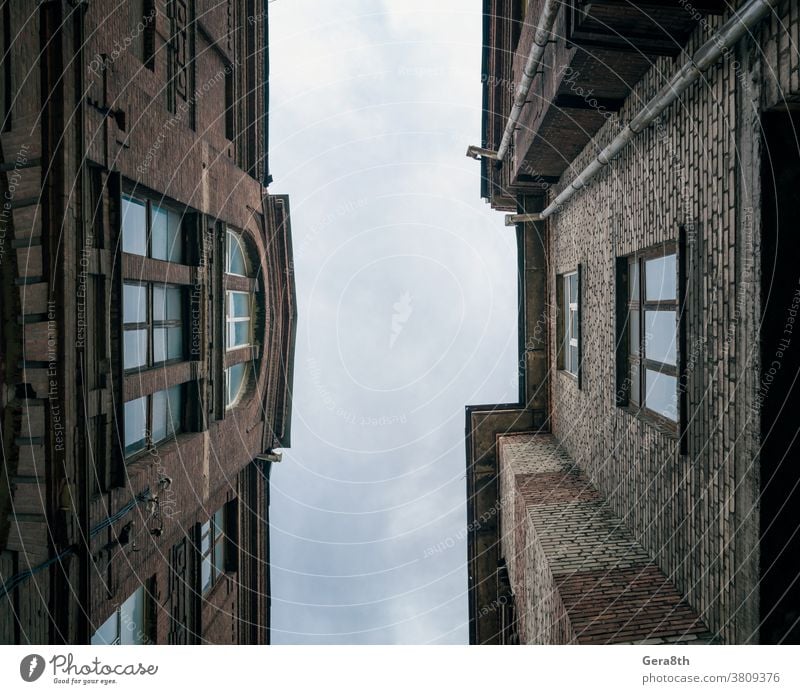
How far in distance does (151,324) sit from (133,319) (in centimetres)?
58

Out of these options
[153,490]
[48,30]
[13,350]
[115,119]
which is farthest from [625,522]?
[48,30]

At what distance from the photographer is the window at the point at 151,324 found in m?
7.21

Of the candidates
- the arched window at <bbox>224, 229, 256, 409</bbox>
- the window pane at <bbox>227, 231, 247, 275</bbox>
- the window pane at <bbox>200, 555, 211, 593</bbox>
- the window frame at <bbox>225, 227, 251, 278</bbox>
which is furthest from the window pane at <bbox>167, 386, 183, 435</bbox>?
the window pane at <bbox>200, 555, 211, 593</bbox>

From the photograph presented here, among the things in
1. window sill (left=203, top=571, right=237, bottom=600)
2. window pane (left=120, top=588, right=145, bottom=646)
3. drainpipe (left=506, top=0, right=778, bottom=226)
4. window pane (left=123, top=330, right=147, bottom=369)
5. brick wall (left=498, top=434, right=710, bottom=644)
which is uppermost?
drainpipe (left=506, top=0, right=778, bottom=226)

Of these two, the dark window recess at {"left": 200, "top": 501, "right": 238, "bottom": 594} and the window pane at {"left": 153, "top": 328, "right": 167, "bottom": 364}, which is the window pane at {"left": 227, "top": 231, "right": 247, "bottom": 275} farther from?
the dark window recess at {"left": 200, "top": 501, "right": 238, "bottom": 594}

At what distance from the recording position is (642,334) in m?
7.92

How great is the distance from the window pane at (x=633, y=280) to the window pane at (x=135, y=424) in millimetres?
9290

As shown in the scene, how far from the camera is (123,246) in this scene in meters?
6.96

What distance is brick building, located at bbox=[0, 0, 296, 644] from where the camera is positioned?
5312 millimetres

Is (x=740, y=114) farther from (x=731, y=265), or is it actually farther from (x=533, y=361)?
(x=533, y=361)

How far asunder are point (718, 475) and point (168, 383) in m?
8.94

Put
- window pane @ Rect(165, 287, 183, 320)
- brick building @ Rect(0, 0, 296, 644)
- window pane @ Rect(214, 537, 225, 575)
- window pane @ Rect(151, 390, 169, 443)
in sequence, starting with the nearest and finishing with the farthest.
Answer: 1. brick building @ Rect(0, 0, 296, 644)
2. window pane @ Rect(151, 390, 169, 443)
3. window pane @ Rect(165, 287, 183, 320)
4. window pane @ Rect(214, 537, 225, 575)

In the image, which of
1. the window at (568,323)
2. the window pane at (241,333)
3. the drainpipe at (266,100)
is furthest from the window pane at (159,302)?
the window at (568,323)

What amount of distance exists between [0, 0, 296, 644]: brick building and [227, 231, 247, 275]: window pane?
0.08 meters
